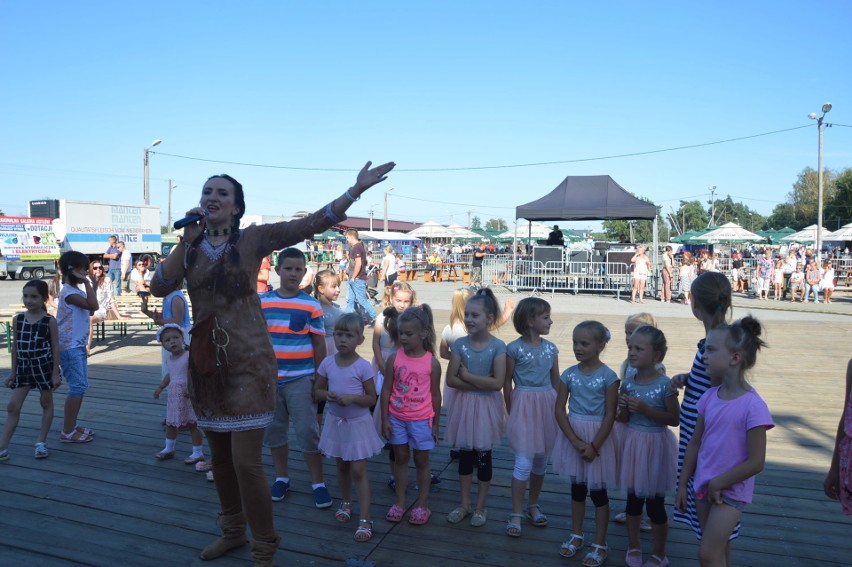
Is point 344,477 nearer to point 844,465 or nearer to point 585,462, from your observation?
point 585,462

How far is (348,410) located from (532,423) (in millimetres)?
1088

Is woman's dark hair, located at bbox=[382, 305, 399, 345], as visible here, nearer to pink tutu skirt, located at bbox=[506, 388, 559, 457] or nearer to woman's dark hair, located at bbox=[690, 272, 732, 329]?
pink tutu skirt, located at bbox=[506, 388, 559, 457]

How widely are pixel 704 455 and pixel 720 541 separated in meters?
0.33

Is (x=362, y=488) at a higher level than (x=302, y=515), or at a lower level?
higher

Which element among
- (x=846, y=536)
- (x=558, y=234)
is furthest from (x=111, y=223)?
(x=846, y=536)

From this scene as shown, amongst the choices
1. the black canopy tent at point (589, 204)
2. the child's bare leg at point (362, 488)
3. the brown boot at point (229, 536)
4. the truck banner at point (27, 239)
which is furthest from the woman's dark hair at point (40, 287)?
the truck banner at point (27, 239)

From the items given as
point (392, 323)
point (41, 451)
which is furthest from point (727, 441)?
point (41, 451)

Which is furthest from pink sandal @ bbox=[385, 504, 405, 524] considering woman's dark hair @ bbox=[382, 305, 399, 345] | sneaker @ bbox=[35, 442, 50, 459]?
sneaker @ bbox=[35, 442, 50, 459]

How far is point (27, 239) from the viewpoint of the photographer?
2830 centimetres

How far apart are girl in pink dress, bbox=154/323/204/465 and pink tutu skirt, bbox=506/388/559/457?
2347 mm

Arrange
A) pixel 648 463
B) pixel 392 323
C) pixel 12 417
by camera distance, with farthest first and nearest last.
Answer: pixel 12 417 < pixel 392 323 < pixel 648 463

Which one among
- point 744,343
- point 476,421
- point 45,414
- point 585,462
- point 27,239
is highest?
point 27,239

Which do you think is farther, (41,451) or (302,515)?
(41,451)

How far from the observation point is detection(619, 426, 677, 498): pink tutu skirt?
317 cm
